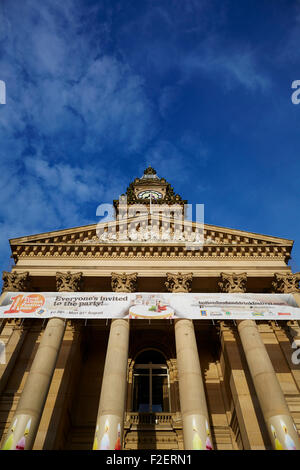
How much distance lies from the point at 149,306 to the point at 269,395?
5.91 metres

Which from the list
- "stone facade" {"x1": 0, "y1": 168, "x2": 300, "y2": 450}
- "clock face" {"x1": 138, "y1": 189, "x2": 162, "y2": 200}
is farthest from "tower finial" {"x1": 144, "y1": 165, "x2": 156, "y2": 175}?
"stone facade" {"x1": 0, "y1": 168, "x2": 300, "y2": 450}

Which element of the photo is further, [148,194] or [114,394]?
[148,194]

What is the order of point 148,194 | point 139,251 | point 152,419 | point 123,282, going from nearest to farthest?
point 152,419
point 123,282
point 139,251
point 148,194

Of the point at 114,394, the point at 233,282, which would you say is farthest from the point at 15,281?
the point at 233,282

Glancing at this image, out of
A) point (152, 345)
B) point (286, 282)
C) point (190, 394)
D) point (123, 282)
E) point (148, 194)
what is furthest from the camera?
point (148, 194)

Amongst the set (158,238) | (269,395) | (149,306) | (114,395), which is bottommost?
(114,395)

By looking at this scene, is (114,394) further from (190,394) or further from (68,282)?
(68,282)

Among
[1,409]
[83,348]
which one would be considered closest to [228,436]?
[83,348]

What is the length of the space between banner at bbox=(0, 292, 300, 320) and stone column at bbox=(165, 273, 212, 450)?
0.93 m

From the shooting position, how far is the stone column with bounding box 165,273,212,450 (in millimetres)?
10555

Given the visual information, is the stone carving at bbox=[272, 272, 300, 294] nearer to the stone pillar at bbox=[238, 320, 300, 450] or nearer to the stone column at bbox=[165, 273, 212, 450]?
the stone pillar at bbox=[238, 320, 300, 450]

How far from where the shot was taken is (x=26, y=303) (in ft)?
50.8
